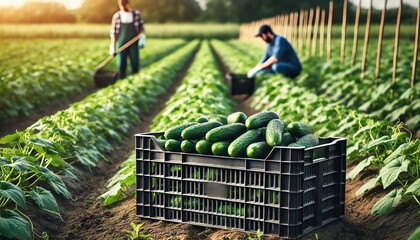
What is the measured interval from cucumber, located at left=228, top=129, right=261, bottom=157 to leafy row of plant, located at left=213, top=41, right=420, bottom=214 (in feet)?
3.64

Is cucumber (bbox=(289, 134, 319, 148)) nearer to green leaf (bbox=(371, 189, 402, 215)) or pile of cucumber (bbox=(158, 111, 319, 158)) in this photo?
pile of cucumber (bbox=(158, 111, 319, 158))

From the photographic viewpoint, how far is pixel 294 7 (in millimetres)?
88500

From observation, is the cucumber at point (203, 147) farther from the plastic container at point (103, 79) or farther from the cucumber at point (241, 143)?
the plastic container at point (103, 79)

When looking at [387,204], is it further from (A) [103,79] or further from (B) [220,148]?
(A) [103,79]

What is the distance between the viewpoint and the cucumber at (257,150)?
15.9 feet

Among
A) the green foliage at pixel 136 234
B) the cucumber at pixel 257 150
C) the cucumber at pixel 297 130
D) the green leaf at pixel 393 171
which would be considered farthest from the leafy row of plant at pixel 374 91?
the green foliage at pixel 136 234

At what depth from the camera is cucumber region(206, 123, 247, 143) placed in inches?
203

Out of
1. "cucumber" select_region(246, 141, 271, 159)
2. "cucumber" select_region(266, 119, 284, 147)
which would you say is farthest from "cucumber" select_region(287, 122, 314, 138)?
"cucumber" select_region(246, 141, 271, 159)

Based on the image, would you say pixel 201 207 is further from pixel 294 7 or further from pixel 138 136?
pixel 294 7

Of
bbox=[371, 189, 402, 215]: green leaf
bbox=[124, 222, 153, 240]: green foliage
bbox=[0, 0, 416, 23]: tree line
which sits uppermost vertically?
bbox=[371, 189, 402, 215]: green leaf

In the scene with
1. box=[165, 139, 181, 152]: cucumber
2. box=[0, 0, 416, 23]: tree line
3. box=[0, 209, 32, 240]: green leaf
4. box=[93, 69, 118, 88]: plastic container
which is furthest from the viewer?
box=[0, 0, 416, 23]: tree line

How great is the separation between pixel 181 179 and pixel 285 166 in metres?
0.89

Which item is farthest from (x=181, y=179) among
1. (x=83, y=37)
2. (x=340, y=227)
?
(x=83, y=37)

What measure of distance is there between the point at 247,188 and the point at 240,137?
15.7 inches
